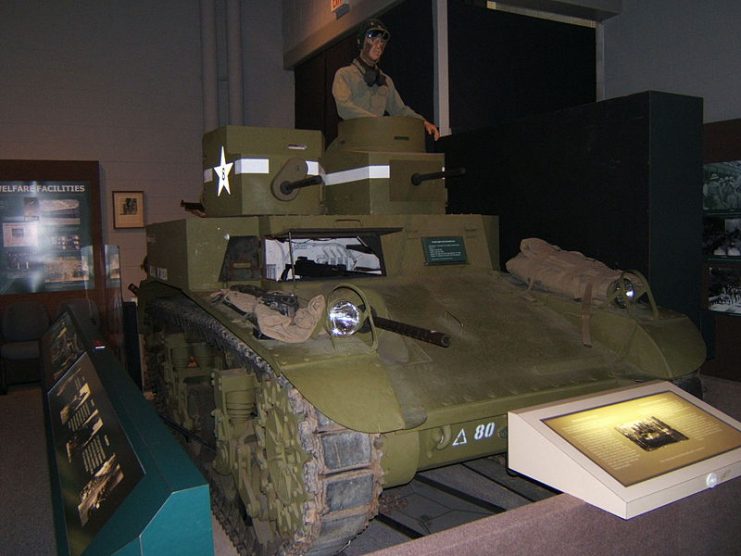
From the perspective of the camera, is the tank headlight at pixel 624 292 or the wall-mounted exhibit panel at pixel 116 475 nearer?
the wall-mounted exhibit panel at pixel 116 475

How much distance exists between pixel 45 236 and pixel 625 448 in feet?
24.7

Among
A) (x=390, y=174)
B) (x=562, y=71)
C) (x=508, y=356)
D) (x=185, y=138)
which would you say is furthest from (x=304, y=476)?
(x=185, y=138)

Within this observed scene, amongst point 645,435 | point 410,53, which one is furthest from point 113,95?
point 645,435

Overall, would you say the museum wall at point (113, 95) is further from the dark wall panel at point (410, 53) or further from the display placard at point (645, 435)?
the display placard at point (645, 435)

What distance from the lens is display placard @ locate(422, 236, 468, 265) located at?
435 centimetres

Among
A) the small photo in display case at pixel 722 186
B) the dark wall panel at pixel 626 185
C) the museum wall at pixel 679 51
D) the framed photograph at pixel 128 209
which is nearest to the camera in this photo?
the dark wall panel at pixel 626 185

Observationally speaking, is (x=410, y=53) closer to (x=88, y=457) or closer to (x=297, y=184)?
(x=297, y=184)

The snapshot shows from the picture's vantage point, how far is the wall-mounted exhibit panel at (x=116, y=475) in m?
1.80

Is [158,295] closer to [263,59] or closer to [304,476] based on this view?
[304,476]

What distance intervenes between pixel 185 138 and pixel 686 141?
7.19 metres

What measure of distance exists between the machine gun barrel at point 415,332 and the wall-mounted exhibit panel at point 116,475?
983 millimetres

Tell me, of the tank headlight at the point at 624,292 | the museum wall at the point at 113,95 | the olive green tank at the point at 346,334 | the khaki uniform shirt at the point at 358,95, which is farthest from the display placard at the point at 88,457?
the museum wall at the point at 113,95

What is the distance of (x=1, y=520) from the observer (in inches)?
149

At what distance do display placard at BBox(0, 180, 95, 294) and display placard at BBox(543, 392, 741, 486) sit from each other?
23.4ft
